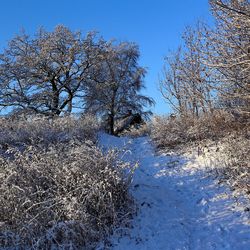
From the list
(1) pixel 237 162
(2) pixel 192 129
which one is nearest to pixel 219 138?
(2) pixel 192 129

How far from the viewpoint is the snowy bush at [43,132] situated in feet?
36.0

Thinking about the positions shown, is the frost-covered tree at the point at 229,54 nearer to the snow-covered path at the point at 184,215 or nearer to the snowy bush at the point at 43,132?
the snow-covered path at the point at 184,215

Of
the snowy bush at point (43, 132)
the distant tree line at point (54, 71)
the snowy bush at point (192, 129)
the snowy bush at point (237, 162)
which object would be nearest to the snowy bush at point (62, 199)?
the snowy bush at point (237, 162)

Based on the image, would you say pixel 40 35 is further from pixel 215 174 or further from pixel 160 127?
pixel 215 174

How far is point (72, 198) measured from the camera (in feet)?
19.6

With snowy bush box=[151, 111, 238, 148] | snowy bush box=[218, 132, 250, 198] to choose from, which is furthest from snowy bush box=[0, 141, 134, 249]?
snowy bush box=[151, 111, 238, 148]

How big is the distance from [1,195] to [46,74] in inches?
687

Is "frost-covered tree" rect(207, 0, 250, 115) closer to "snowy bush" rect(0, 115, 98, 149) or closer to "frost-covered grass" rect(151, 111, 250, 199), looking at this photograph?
"frost-covered grass" rect(151, 111, 250, 199)

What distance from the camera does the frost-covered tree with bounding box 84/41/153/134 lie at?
78.3 ft

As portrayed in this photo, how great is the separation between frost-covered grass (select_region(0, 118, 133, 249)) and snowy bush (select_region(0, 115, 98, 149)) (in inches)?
127

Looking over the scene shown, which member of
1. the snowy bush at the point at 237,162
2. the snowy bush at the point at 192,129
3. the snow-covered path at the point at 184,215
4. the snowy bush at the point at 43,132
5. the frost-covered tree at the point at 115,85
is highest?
the frost-covered tree at the point at 115,85

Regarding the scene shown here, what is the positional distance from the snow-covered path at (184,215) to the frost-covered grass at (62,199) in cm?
43

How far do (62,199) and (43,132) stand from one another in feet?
19.5

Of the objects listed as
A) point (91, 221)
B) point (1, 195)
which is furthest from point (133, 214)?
point (1, 195)
